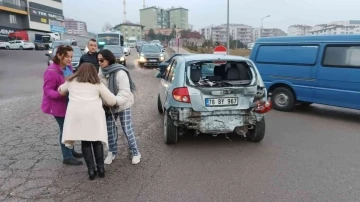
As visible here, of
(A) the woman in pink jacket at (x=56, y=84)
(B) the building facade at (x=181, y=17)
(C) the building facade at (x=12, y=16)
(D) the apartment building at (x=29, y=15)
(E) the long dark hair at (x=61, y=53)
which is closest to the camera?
(A) the woman in pink jacket at (x=56, y=84)

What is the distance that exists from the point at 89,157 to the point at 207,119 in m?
1.97

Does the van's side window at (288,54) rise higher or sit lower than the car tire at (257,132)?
higher

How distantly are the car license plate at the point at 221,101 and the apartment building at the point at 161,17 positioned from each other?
4092 inches

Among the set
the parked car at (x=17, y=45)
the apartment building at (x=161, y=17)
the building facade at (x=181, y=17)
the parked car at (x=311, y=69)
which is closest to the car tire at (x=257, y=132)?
the parked car at (x=311, y=69)

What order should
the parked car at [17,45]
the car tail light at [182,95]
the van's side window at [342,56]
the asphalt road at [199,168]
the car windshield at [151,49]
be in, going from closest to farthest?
the asphalt road at [199,168], the car tail light at [182,95], the van's side window at [342,56], the car windshield at [151,49], the parked car at [17,45]

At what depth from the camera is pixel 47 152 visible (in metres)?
4.73

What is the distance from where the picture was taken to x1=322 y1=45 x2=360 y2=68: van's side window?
21.3 ft

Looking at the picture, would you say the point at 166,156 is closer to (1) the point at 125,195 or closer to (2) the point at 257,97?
(1) the point at 125,195

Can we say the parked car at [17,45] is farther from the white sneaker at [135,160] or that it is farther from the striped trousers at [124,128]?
the white sneaker at [135,160]

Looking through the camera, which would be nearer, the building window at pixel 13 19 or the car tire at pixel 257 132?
the car tire at pixel 257 132

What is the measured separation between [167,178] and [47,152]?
7.26ft

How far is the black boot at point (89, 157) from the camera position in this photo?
3697 mm

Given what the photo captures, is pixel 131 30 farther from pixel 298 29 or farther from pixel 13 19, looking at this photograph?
pixel 298 29

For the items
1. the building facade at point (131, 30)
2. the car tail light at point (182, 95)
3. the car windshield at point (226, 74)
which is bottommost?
the car tail light at point (182, 95)
